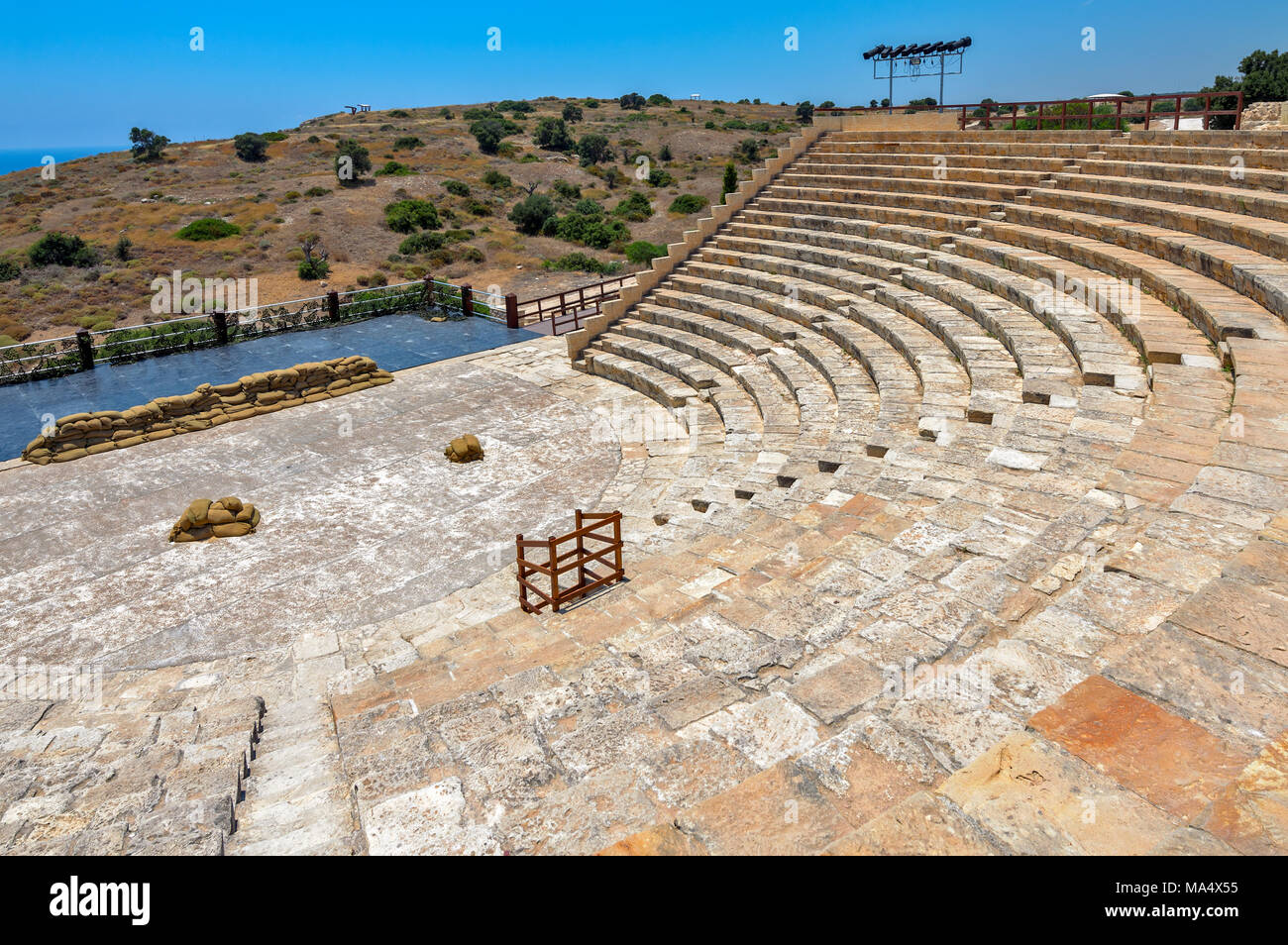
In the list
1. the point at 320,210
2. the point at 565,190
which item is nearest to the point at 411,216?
the point at 320,210

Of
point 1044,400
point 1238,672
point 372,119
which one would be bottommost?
point 1238,672

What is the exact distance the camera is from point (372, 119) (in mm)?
89375

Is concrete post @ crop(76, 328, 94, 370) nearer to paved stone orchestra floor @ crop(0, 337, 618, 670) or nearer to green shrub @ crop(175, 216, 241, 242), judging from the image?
paved stone orchestra floor @ crop(0, 337, 618, 670)

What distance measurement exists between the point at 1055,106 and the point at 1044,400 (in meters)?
14.2

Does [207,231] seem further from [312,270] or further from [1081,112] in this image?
[1081,112]

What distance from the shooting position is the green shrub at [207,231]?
41.4m

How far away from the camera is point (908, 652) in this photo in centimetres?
518

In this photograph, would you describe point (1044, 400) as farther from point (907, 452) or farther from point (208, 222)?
point (208, 222)

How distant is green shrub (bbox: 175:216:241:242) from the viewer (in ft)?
136

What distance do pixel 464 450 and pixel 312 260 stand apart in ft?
91.7

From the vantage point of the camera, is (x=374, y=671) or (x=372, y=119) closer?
(x=374, y=671)

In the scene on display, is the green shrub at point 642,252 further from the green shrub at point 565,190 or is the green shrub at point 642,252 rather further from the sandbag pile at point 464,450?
the sandbag pile at point 464,450

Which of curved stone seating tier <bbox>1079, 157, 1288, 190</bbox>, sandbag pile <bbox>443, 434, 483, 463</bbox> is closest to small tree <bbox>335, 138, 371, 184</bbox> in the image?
sandbag pile <bbox>443, 434, 483, 463</bbox>
